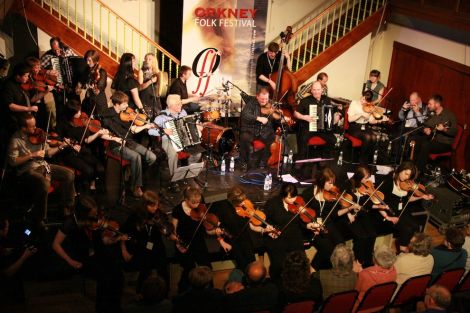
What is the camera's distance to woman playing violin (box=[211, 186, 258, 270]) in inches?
225

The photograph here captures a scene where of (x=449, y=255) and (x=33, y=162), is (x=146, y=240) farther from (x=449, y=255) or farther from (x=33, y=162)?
(x=449, y=255)

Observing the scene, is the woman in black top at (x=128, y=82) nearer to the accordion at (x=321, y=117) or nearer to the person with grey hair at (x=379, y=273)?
the accordion at (x=321, y=117)

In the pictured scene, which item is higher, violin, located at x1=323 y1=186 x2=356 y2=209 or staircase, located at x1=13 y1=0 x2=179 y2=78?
staircase, located at x1=13 y1=0 x2=179 y2=78

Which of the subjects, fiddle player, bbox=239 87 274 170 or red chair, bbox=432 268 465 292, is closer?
red chair, bbox=432 268 465 292

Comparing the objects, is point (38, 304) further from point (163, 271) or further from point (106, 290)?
point (163, 271)

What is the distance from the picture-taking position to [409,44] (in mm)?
10180

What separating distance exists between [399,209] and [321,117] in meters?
2.18

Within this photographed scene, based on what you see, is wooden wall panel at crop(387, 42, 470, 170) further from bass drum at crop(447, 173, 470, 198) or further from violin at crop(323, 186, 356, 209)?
violin at crop(323, 186, 356, 209)

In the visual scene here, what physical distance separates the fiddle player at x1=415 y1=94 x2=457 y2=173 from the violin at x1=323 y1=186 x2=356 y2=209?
2.83m

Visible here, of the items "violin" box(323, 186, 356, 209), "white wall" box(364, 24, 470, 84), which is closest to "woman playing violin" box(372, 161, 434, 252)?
"violin" box(323, 186, 356, 209)

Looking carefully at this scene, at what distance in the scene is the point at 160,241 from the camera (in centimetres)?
543

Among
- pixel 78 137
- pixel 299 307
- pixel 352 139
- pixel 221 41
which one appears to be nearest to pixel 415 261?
pixel 299 307

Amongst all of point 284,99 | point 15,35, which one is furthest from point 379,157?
point 15,35

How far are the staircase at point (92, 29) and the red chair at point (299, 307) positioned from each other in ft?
19.5
